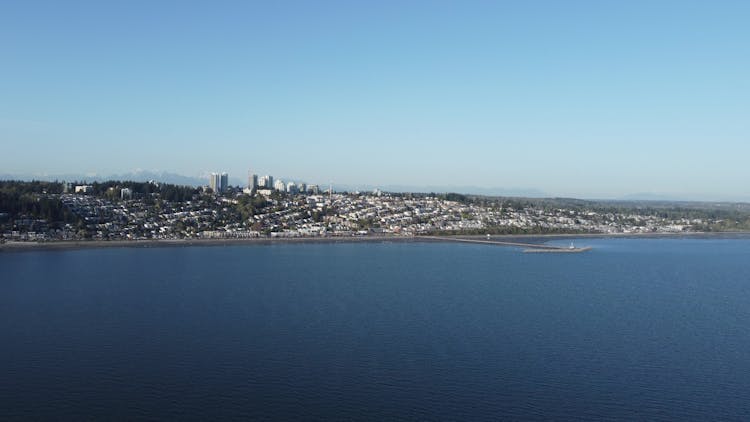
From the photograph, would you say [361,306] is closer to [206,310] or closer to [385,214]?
[206,310]

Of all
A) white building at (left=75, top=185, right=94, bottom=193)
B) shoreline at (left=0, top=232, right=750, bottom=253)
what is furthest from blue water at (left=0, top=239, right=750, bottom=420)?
white building at (left=75, top=185, right=94, bottom=193)

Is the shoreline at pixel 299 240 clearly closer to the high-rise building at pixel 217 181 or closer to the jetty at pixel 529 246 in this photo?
the jetty at pixel 529 246

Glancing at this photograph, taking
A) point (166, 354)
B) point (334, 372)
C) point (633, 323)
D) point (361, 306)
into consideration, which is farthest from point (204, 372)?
point (633, 323)

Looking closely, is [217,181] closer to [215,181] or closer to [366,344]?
[215,181]

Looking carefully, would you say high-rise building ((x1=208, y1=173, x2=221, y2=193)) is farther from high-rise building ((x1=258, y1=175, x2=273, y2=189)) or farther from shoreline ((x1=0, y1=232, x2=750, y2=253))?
shoreline ((x1=0, y1=232, x2=750, y2=253))

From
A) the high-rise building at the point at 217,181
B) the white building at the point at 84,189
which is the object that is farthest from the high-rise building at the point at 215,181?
the white building at the point at 84,189

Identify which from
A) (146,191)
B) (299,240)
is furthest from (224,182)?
(299,240)
